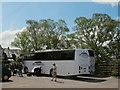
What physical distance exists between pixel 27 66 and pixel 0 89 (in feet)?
51.3

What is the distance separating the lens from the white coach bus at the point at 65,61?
974 inches

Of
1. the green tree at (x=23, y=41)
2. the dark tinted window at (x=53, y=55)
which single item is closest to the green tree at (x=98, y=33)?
the dark tinted window at (x=53, y=55)

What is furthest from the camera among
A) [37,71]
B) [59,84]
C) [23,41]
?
[23,41]

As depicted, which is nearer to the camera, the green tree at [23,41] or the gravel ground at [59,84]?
the gravel ground at [59,84]

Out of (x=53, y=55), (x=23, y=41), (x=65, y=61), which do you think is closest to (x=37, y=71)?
(x=53, y=55)

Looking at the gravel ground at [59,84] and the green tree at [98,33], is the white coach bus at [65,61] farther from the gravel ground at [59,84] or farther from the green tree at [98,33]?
the green tree at [98,33]

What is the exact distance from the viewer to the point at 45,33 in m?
51.4

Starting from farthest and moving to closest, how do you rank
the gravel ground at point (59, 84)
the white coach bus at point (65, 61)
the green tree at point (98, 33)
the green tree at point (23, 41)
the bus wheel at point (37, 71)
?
the green tree at point (23, 41) < the green tree at point (98, 33) < the bus wheel at point (37, 71) < the white coach bus at point (65, 61) < the gravel ground at point (59, 84)

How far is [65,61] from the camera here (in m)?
25.9

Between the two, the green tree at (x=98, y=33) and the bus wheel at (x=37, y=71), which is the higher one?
the green tree at (x=98, y=33)

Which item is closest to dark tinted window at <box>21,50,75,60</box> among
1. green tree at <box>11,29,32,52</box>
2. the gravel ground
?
the gravel ground

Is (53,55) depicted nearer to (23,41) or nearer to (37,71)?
(37,71)

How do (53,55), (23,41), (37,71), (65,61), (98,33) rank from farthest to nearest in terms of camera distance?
1. (23,41)
2. (98,33)
3. (37,71)
4. (53,55)
5. (65,61)

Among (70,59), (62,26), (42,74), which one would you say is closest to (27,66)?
(42,74)
